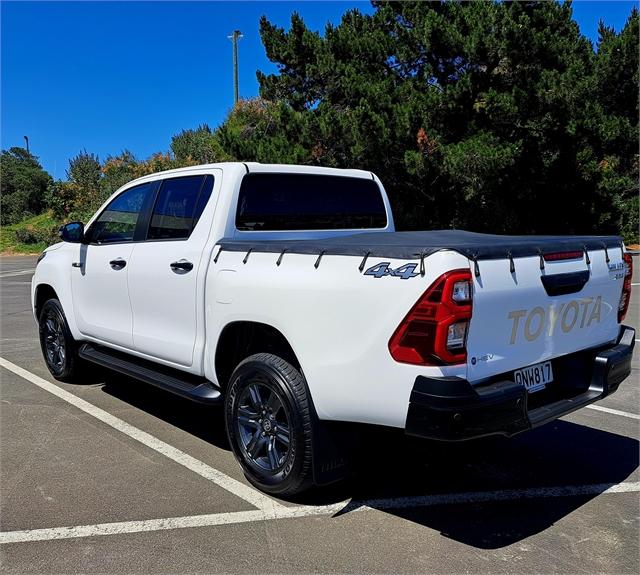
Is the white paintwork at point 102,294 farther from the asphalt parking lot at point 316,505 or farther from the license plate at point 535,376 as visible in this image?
the license plate at point 535,376

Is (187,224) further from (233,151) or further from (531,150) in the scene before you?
(531,150)

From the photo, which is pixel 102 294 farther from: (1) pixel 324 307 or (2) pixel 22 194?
(2) pixel 22 194

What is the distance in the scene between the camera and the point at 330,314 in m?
3.10

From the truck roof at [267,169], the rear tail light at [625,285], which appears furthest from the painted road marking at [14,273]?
the rear tail light at [625,285]

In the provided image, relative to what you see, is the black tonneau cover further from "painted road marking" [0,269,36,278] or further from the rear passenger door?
"painted road marking" [0,269,36,278]

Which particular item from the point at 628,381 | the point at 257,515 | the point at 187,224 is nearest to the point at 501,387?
the point at 257,515

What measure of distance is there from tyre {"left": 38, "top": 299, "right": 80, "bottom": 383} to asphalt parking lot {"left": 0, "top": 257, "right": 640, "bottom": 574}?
900mm

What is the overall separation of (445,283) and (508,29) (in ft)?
51.1

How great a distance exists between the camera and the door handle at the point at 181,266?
4.11m

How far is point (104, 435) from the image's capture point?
4.66m

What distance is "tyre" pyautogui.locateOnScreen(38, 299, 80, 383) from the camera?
5914mm

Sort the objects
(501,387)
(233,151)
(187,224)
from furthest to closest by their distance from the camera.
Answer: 1. (233,151)
2. (187,224)
3. (501,387)

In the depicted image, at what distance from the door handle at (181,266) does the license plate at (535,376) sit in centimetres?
218

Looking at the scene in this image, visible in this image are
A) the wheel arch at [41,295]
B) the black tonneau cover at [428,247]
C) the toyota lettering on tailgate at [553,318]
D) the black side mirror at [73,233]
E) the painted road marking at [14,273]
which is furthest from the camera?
the painted road marking at [14,273]
